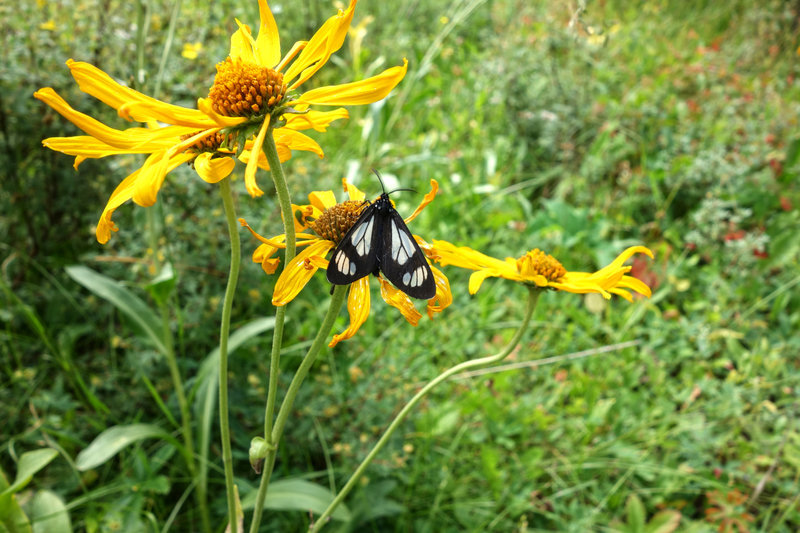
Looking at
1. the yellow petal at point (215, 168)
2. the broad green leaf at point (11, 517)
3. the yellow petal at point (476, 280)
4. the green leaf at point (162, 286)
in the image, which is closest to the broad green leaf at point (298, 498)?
the broad green leaf at point (11, 517)

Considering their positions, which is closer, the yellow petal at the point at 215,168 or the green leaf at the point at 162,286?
the yellow petal at the point at 215,168

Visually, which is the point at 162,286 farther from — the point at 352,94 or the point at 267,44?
the point at 352,94

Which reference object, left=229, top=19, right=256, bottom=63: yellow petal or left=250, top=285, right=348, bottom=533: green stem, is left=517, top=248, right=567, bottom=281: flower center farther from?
left=229, top=19, right=256, bottom=63: yellow petal

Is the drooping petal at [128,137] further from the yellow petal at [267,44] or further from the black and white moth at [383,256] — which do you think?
the black and white moth at [383,256]

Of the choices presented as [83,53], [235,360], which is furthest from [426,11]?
[235,360]

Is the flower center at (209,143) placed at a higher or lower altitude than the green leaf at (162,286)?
higher

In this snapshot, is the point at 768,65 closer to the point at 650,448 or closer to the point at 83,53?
the point at 650,448

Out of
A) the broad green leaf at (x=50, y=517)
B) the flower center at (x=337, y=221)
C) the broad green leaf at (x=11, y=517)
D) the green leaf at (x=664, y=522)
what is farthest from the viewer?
the green leaf at (x=664, y=522)

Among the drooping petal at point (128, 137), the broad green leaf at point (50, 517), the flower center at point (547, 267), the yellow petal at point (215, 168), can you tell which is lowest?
the broad green leaf at point (50, 517)
